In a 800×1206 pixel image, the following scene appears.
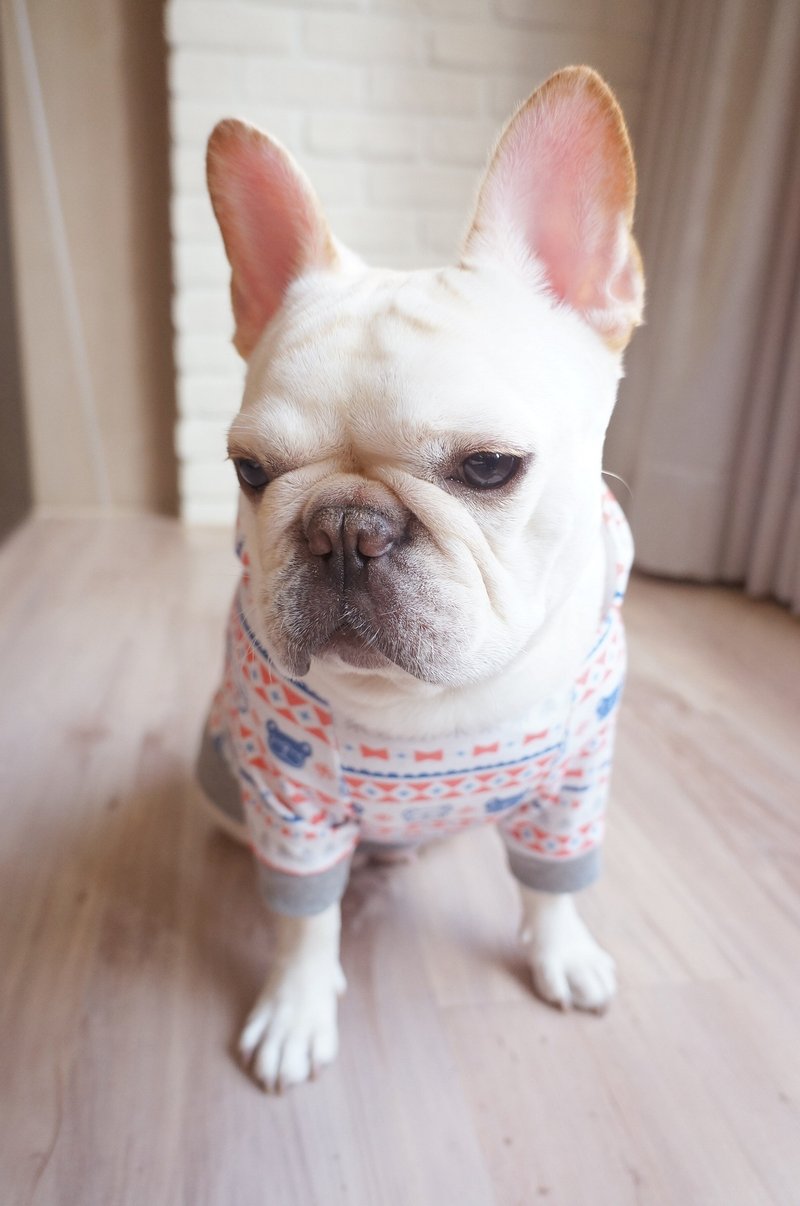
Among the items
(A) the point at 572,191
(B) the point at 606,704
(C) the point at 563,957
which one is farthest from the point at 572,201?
(C) the point at 563,957

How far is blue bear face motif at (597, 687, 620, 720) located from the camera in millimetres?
885

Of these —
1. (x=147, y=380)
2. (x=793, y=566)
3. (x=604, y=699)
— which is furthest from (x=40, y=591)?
(x=793, y=566)

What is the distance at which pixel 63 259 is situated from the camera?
2602mm

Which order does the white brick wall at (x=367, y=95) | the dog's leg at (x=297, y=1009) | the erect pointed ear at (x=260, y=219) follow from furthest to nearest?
the white brick wall at (x=367, y=95), the dog's leg at (x=297, y=1009), the erect pointed ear at (x=260, y=219)

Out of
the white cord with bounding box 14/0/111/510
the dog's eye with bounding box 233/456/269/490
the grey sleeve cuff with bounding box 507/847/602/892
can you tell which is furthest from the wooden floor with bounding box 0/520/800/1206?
the white cord with bounding box 14/0/111/510

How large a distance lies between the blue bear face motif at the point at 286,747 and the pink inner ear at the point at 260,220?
→ 398 mm

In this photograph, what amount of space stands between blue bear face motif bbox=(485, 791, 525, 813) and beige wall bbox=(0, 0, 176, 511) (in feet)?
7.29

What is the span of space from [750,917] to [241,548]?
0.80 m

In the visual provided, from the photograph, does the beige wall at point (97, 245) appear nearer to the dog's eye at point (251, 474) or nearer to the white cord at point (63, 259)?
the white cord at point (63, 259)

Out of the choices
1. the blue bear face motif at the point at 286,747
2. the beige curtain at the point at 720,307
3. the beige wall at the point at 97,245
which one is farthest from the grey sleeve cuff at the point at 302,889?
the beige wall at the point at 97,245

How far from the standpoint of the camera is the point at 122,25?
7.95ft

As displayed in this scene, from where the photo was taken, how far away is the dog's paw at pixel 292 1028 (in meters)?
0.88

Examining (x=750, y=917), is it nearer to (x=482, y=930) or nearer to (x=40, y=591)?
(x=482, y=930)

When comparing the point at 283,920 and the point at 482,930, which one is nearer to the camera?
the point at 283,920
